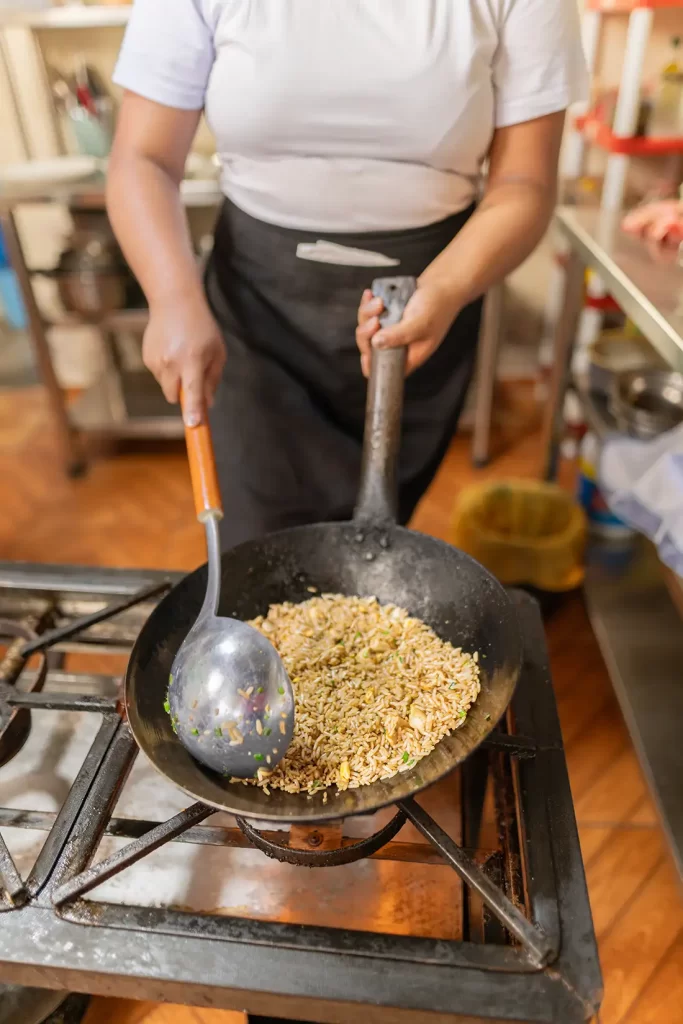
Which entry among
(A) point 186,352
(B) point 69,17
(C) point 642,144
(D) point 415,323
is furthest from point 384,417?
(B) point 69,17

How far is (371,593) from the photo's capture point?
79cm

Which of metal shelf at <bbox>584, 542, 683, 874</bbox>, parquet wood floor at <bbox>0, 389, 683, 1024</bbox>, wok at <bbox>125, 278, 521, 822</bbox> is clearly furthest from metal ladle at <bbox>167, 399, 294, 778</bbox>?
metal shelf at <bbox>584, 542, 683, 874</bbox>

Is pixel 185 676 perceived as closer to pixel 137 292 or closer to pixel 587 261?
pixel 587 261

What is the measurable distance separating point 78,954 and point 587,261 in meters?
1.26

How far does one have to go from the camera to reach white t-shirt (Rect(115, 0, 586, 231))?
743 mm

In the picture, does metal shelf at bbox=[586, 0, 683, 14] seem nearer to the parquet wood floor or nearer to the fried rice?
the parquet wood floor

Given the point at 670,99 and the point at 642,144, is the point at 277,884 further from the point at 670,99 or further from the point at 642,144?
the point at 670,99

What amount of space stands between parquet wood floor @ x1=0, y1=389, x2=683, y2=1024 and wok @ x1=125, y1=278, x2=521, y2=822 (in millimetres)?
487

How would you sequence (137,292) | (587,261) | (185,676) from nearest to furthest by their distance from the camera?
(185,676) < (587,261) < (137,292)

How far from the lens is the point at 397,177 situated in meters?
0.82

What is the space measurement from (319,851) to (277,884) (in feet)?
0.37

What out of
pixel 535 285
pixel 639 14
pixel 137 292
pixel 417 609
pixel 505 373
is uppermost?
pixel 639 14

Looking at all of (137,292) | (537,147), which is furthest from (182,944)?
(137,292)

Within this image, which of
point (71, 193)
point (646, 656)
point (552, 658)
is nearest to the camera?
point (646, 656)
